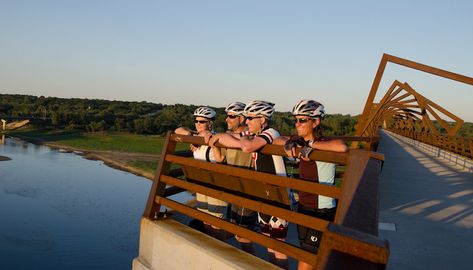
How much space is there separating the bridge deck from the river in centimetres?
1103

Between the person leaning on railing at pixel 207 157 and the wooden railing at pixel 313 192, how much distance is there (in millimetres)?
201

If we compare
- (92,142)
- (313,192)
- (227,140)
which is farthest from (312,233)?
(92,142)

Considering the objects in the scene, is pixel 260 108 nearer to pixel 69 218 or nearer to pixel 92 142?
pixel 69 218

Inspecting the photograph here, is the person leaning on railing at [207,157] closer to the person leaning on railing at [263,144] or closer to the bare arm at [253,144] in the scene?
the person leaning on railing at [263,144]

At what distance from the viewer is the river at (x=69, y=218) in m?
16.2

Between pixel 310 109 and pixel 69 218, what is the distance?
1991cm

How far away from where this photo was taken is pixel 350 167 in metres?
2.59

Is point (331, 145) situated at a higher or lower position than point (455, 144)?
higher

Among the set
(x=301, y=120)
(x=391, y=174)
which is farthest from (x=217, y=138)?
(x=391, y=174)

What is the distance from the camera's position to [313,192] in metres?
2.87

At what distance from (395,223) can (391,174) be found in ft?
19.1

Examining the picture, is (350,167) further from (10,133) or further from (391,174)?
(10,133)

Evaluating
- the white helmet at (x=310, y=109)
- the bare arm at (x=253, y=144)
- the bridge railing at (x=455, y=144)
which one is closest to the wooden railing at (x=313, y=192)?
the bare arm at (x=253, y=144)

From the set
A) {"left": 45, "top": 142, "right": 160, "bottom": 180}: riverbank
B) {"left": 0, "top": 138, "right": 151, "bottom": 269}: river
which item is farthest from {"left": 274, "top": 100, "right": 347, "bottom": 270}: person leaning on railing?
{"left": 45, "top": 142, "right": 160, "bottom": 180}: riverbank
